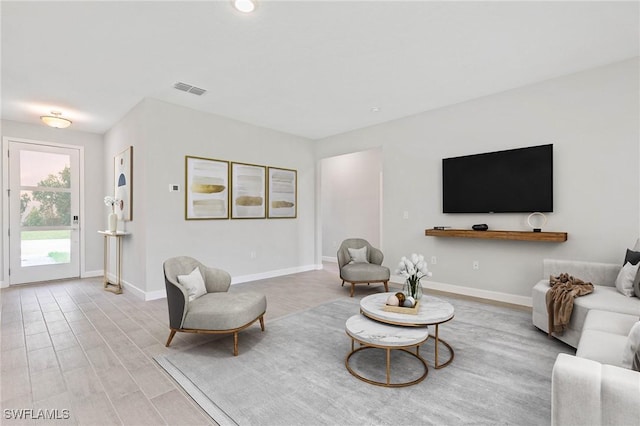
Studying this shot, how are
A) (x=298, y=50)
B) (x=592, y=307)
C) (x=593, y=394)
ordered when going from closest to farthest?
(x=593, y=394) < (x=592, y=307) < (x=298, y=50)

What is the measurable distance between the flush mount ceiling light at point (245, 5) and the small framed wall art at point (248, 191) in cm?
310

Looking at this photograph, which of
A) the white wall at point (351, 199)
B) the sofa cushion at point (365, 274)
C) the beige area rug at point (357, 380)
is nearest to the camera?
the beige area rug at point (357, 380)

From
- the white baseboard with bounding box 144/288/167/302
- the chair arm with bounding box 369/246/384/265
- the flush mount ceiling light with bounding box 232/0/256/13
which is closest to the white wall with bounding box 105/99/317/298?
the white baseboard with bounding box 144/288/167/302

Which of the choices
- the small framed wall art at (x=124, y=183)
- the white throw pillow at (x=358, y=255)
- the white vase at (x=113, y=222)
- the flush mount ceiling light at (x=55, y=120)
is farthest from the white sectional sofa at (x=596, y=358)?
the flush mount ceiling light at (x=55, y=120)

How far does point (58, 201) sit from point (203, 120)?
322 cm

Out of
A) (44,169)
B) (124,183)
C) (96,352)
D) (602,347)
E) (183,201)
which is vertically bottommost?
(96,352)

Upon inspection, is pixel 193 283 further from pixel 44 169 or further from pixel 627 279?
pixel 44 169

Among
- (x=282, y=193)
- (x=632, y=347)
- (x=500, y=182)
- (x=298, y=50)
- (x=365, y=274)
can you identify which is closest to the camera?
(x=632, y=347)

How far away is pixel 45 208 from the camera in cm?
547

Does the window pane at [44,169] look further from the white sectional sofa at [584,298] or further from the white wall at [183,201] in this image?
the white sectional sofa at [584,298]

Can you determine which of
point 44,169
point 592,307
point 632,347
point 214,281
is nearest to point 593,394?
point 632,347

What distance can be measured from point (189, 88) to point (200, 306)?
277 cm

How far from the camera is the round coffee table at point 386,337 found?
207 centimetres

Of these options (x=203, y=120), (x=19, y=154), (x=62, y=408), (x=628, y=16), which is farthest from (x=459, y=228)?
(x=19, y=154)
